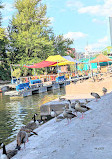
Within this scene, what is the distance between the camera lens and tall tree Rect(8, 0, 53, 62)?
53312mm

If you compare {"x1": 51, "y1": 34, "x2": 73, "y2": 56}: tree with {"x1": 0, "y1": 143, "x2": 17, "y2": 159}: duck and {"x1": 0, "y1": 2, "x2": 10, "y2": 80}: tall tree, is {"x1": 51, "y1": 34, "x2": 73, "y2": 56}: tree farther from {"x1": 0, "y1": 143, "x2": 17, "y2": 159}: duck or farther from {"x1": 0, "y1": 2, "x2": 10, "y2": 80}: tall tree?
{"x1": 0, "y1": 143, "x2": 17, "y2": 159}: duck

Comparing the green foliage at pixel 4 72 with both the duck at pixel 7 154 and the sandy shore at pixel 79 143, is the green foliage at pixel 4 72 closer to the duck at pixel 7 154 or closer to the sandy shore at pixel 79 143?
the sandy shore at pixel 79 143

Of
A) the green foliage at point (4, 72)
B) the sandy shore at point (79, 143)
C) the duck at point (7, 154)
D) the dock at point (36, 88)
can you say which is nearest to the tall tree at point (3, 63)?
the green foliage at point (4, 72)

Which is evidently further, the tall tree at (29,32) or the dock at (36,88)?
the tall tree at (29,32)

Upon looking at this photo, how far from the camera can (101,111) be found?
12.2 metres

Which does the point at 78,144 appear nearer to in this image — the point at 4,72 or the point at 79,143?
the point at 79,143

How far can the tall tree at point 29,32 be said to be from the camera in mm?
53312

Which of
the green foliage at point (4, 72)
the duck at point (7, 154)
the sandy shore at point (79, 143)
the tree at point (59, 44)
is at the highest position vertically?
the tree at point (59, 44)

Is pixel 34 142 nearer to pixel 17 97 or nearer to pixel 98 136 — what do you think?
pixel 98 136

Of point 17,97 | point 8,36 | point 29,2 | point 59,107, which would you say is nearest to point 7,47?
point 8,36

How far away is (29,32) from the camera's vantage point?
176 feet

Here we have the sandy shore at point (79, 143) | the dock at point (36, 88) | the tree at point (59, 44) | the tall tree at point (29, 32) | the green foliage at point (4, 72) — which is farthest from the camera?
the tree at point (59, 44)

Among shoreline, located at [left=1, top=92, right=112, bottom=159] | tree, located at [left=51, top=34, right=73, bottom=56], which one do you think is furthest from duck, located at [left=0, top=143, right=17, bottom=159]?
tree, located at [left=51, top=34, right=73, bottom=56]

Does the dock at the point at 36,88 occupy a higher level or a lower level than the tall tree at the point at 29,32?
lower
